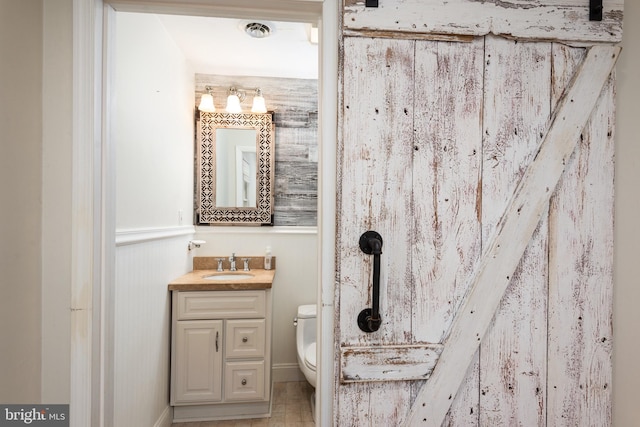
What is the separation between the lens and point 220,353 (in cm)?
216

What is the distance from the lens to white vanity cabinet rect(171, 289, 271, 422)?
212 cm

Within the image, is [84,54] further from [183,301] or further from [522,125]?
[183,301]

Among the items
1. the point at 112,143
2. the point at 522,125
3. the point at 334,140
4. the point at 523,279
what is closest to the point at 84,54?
the point at 112,143

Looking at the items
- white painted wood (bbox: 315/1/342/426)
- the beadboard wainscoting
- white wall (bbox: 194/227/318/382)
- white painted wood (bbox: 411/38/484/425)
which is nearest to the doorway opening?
white painted wood (bbox: 315/1/342/426)

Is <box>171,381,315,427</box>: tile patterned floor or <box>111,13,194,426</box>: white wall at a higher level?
<box>111,13,194,426</box>: white wall

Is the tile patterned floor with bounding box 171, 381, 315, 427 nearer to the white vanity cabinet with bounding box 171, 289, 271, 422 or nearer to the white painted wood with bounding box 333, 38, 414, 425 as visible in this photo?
the white vanity cabinet with bounding box 171, 289, 271, 422

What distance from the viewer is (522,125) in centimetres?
102

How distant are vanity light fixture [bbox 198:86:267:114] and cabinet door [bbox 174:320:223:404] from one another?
1.57 m

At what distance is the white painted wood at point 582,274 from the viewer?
1.03 meters

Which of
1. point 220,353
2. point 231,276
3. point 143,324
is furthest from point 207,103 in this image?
point 220,353

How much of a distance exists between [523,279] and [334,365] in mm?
625

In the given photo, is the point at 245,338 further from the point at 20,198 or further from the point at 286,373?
the point at 20,198

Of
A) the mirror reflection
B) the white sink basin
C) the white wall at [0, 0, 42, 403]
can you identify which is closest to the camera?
the white wall at [0, 0, 42, 403]

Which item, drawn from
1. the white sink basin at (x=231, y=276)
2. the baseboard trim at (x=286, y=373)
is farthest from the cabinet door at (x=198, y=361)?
the baseboard trim at (x=286, y=373)
